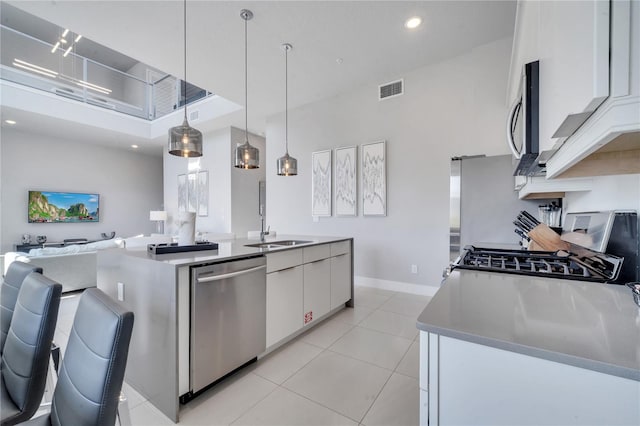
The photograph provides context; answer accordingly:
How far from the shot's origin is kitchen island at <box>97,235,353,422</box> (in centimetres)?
154

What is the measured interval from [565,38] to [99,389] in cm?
163

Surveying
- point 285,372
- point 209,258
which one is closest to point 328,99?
point 209,258

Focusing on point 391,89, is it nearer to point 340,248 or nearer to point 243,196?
point 340,248

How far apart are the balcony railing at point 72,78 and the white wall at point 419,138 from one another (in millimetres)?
3653

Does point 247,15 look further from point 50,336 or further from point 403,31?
point 50,336

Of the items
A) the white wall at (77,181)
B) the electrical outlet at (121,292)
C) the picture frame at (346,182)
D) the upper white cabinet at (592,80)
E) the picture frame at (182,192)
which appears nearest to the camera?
the upper white cabinet at (592,80)

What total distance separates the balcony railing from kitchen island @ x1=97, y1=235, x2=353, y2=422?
5.22 metres

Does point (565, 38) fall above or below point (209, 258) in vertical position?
above

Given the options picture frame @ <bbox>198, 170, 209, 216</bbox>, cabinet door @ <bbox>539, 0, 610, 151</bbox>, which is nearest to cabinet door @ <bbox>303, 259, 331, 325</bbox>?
cabinet door @ <bbox>539, 0, 610, 151</bbox>

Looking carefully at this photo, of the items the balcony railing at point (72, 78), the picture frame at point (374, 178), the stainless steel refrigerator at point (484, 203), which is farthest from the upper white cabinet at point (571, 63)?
the balcony railing at point (72, 78)

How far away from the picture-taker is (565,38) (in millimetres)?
725

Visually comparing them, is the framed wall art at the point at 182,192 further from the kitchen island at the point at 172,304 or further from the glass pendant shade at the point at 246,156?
the kitchen island at the point at 172,304

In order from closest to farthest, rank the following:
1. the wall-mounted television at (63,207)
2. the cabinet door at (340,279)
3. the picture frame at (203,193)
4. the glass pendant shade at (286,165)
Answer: the cabinet door at (340,279)
the glass pendant shade at (286,165)
the wall-mounted television at (63,207)
the picture frame at (203,193)

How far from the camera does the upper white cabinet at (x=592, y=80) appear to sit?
1.57ft
